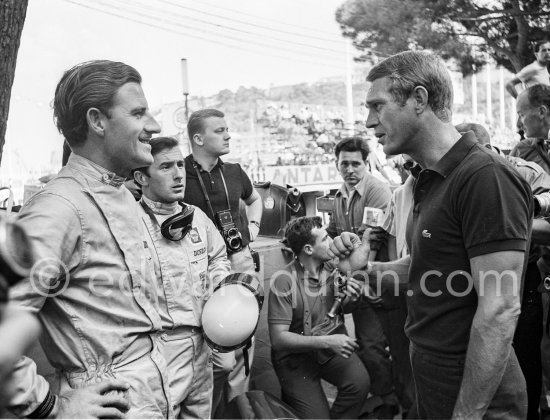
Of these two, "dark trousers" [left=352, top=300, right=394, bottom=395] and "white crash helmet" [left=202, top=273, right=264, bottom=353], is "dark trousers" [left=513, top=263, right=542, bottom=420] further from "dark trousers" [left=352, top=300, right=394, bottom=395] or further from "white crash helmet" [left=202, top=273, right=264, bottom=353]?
"white crash helmet" [left=202, top=273, right=264, bottom=353]

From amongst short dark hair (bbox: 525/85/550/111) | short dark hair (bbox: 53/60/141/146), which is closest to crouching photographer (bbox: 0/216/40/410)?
short dark hair (bbox: 53/60/141/146)

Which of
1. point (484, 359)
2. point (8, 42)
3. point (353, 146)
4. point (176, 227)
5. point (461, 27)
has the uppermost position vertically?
point (461, 27)

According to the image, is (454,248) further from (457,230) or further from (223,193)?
(223,193)

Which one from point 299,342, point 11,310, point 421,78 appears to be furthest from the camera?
point 299,342

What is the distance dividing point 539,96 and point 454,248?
250 centimetres

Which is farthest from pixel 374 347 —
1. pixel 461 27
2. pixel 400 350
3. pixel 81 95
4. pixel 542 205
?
pixel 461 27

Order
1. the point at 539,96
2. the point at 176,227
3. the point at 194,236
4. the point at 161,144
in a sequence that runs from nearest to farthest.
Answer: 1. the point at 176,227
2. the point at 194,236
3. the point at 161,144
4. the point at 539,96

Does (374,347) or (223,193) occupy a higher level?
(223,193)

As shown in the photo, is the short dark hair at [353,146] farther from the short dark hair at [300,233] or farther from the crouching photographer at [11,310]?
the crouching photographer at [11,310]

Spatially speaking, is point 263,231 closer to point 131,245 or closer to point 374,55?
point 131,245

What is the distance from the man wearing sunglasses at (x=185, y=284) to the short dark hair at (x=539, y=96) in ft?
7.78

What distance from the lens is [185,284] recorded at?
8.12ft

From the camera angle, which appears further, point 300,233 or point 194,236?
point 300,233

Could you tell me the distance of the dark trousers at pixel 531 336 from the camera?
322cm
